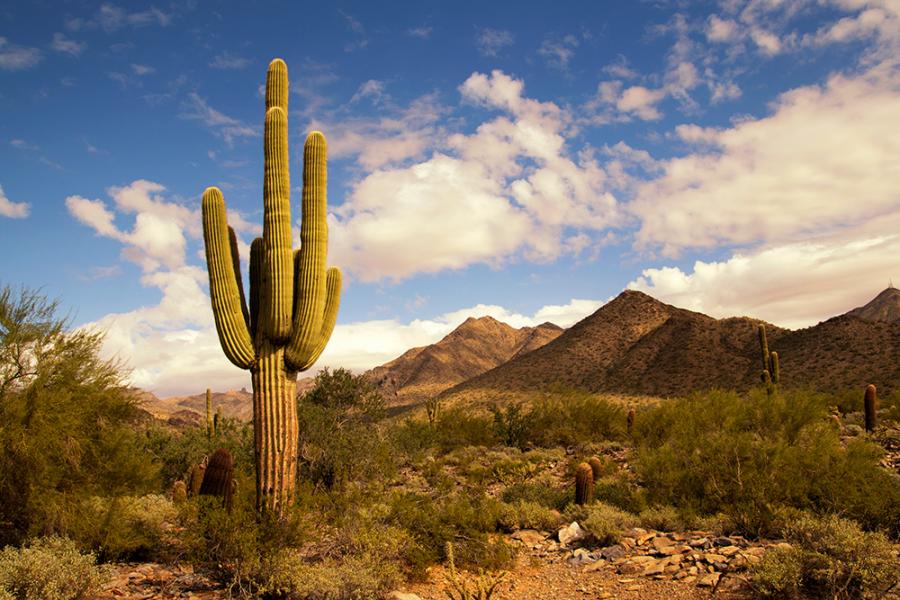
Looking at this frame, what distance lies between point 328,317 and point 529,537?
5059mm

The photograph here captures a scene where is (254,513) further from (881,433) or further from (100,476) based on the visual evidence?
(881,433)

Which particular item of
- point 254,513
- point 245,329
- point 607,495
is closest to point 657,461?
point 607,495

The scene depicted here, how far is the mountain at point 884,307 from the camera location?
90.2 m

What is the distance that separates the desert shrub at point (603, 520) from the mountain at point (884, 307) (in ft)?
333

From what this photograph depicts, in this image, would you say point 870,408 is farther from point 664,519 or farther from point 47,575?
point 47,575

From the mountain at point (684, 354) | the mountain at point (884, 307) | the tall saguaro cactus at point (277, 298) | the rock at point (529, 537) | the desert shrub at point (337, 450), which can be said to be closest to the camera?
the tall saguaro cactus at point (277, 298)

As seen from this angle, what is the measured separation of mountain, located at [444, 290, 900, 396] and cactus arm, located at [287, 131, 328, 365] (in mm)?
32496

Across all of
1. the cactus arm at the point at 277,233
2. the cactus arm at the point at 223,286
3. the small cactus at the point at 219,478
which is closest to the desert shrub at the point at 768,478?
the cactus arm at the point at 277,233

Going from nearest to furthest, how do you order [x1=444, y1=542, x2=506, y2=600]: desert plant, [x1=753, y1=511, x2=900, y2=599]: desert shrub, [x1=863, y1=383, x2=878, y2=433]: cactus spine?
[x1=444, y1=542, x2=506, y2=600]: desert plant < [x1=753, y1=511, x2=900, y2=599]: desert shrub < [x1=863, y1=383, x2=878, y2=433]: cactus spine

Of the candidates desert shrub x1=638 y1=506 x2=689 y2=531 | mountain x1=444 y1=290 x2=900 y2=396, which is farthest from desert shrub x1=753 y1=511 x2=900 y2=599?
mountain x1=444 y1=290 x2=900 y2=396

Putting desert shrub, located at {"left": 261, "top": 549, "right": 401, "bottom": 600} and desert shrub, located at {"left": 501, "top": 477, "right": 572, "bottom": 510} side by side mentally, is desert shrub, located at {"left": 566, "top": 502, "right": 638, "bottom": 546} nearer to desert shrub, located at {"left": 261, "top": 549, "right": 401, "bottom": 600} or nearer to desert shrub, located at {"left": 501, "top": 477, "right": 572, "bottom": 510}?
desert shrub, located at {"left": 501, "top": 477, "right": 572, "bottom": 510}

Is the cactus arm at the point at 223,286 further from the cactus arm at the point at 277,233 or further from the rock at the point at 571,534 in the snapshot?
the rock at the point at 571,534

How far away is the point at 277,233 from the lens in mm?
9156

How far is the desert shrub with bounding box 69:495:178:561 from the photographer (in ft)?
25.0
